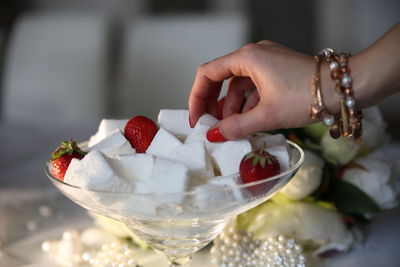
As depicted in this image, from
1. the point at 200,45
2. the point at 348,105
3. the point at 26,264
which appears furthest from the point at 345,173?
the point at 200,45

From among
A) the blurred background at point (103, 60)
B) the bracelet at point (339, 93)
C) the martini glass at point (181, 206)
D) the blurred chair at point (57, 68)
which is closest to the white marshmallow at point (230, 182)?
the martini glass at point (181, 206)

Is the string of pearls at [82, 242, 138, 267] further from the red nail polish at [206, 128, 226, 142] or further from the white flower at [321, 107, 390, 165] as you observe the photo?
the white flower at [321, 107, 390, 165]

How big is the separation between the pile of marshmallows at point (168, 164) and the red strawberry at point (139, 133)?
0.05 feet

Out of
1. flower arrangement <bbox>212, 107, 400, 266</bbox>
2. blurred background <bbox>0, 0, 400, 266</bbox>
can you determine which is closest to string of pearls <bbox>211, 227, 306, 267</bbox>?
flower arrangement <bbox>212, 107, 400, 266</bbox>

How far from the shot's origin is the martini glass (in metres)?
0.52

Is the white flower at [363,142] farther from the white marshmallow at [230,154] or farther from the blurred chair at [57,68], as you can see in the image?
the blurred chair at [57,68]

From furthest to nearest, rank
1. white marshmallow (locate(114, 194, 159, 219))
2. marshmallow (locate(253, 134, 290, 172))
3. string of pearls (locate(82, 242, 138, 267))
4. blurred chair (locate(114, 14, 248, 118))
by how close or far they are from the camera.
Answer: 1. blurred chair (locate(114, 14, 248, 118))
2. string of pearls (locate(82, 242, 138, 267))
3. marshmallow (locate(253, 134, 290, 172))
4. white marshmallow (locate(114, 194, 159, 219))

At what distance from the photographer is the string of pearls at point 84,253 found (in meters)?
0.74

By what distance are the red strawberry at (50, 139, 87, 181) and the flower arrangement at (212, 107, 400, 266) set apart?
26 centimetres

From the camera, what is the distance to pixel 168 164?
0.55 m

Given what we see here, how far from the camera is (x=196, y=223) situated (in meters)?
0.58

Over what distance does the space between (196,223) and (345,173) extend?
1.11ft

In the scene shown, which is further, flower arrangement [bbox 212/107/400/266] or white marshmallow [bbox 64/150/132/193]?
flower arrangement [bbox 212/107/400/266]

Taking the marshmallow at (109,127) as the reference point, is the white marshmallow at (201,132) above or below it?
above
